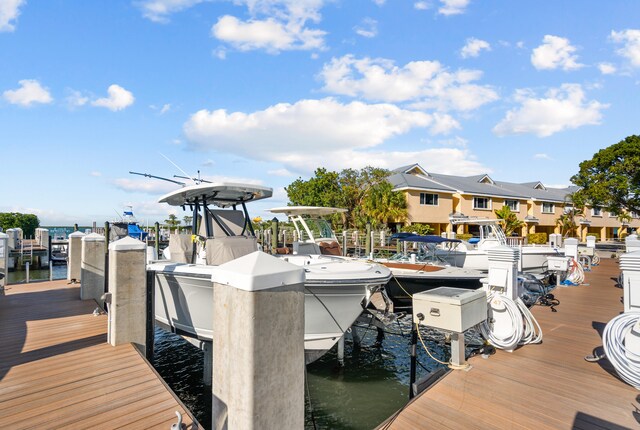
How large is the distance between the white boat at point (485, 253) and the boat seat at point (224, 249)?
1139 centimetres

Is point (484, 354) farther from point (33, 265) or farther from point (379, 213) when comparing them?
point (33, 265)

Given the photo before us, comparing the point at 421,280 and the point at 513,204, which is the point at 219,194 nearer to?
the point at 421,280

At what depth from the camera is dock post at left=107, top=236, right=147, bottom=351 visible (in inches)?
213

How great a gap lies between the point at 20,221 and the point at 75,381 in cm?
5010

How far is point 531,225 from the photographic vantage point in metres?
38.4

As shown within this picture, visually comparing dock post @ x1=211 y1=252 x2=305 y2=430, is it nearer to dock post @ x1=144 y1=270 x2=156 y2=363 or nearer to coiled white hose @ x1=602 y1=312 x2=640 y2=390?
dock post @ x1=144 y1=270 x2=156 y2=363

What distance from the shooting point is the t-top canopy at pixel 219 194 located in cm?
722

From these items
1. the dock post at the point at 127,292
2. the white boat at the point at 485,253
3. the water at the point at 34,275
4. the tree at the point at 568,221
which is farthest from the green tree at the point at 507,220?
the water at the point at 34,275

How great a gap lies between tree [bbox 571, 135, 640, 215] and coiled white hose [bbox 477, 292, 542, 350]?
106 ft

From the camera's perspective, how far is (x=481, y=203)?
34594 mm

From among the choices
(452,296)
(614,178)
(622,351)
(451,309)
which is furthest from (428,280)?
(614,178)

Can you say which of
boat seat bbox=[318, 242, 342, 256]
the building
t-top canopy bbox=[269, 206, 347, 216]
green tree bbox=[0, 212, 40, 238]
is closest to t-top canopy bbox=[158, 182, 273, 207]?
t-top canopy bbox=[269, 206, 347, 216]

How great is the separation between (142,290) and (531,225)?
4152 centimetres

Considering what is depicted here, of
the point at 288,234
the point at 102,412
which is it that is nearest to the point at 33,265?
the point at 288,234
